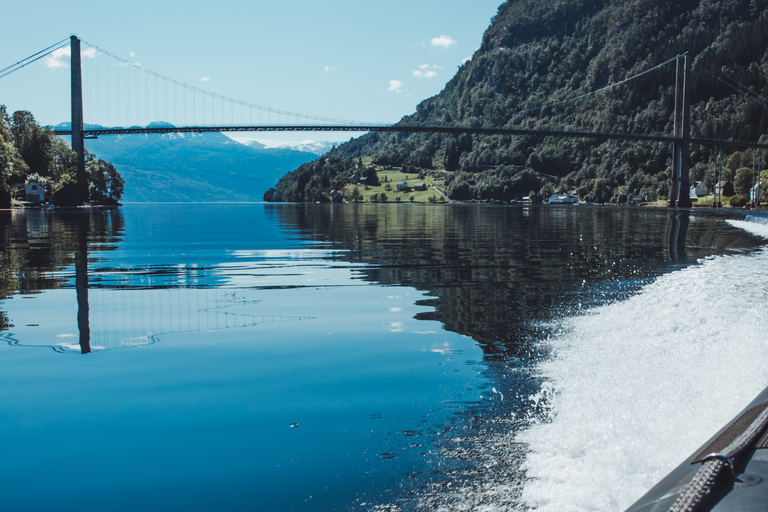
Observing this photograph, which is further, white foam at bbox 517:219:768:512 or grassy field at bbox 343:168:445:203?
grassy field at bbox 343:168:445:203

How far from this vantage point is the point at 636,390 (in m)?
4.91

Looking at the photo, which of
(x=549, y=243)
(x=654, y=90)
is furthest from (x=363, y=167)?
(x=549, y=243)

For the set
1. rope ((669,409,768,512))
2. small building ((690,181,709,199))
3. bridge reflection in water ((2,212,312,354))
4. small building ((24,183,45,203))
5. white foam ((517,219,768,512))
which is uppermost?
small building ((690,181,709,199))

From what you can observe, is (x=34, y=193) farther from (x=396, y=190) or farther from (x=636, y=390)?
(x=396, y=190)

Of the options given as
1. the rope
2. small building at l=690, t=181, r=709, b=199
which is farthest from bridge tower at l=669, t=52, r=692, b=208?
the rope

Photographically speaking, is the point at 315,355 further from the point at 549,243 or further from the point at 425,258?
the point at 549,243

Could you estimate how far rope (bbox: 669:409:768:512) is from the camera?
1.88m

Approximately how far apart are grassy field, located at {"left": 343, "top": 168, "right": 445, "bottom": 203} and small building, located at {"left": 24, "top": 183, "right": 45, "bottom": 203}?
83372 millimetres

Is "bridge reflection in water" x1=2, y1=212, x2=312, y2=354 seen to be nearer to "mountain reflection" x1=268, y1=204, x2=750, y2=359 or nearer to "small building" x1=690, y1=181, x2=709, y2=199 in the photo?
"mountain reflection" x1=268, y1=204, x2=750, y2=359

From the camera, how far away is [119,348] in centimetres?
673

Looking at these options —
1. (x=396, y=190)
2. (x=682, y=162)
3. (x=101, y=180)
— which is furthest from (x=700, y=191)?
(x=101, y=180)

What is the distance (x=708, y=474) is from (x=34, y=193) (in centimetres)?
7930

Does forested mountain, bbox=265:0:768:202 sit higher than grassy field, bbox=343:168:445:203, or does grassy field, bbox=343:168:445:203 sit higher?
forested mountain, bbox=265:0:768:202

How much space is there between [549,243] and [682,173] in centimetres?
6289
